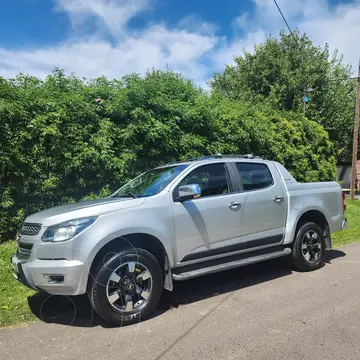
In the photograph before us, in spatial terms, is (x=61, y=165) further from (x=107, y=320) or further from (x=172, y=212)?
(x=107, y=320)

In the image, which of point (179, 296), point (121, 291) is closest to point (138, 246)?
point (121, 291)

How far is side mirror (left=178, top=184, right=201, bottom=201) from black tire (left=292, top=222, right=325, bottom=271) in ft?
7.31

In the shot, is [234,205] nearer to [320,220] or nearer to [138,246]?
[138,246]

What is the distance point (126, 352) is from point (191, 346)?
0.61 meters

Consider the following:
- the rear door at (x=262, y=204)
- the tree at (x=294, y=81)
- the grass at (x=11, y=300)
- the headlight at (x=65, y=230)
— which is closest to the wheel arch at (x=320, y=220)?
the rear door at (x=262, y=204)

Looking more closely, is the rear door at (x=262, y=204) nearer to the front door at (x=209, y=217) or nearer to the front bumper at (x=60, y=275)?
the front door at (x=209, y=217)

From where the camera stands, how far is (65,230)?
3953 mm

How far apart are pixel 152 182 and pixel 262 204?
1647 mm

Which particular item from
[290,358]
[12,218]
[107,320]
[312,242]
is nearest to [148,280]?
[107,320]

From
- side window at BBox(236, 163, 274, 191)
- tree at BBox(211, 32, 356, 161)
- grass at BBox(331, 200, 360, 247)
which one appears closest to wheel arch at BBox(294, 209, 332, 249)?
side window at BBox(236, 163, 274, 191)

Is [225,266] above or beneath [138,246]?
beneath

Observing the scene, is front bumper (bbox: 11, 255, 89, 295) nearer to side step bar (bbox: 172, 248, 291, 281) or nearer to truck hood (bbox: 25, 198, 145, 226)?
truck hood (bbox: 25, 198, 145, 226)

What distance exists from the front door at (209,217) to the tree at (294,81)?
1780 cm

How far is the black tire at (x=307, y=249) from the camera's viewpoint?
5.86 m
